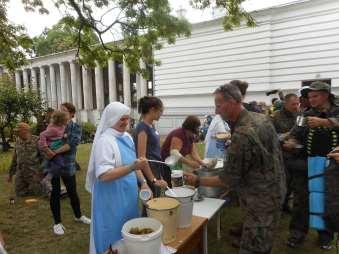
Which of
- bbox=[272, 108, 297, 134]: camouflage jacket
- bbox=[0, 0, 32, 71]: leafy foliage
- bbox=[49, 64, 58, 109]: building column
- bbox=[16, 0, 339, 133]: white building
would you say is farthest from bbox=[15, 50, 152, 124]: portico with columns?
bbox=[272, 108, 297, 134]: camouflage jacket

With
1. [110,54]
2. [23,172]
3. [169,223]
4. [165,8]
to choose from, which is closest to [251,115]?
[169,223]

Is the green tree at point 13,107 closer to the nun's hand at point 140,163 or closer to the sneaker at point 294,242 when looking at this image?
the sneaker at point 294,242

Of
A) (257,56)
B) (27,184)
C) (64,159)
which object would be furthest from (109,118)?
(257,56)

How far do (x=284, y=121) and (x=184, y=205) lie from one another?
260cm

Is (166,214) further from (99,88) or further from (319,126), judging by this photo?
(99,88)

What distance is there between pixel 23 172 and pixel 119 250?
526cm

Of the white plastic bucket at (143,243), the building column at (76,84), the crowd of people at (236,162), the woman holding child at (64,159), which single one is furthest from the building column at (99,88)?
the white plastic bucket at (143,243)

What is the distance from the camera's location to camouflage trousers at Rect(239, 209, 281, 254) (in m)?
2.41

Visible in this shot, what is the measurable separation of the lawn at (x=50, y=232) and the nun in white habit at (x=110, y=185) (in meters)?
1.85

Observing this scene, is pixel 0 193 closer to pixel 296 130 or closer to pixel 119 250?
pixel 119 250

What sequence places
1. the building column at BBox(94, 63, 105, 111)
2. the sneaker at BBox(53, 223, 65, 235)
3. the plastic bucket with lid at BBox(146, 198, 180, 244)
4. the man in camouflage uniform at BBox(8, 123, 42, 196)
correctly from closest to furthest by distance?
the plastic bucket with lid at BBox(146, 198, 180, 244), the sneaker at BBox(53, 223, 65, 235), the man in camouflage uniform at BBox(8, 123, 42, 196), the building column at BBox(94, 63, 105, 111)

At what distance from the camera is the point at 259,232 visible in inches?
95.0

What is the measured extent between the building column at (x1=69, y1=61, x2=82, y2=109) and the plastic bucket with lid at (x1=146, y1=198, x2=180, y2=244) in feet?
105

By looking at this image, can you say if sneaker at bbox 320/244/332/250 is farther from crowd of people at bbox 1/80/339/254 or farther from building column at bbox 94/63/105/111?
building column at bbox 94/63/105/111
